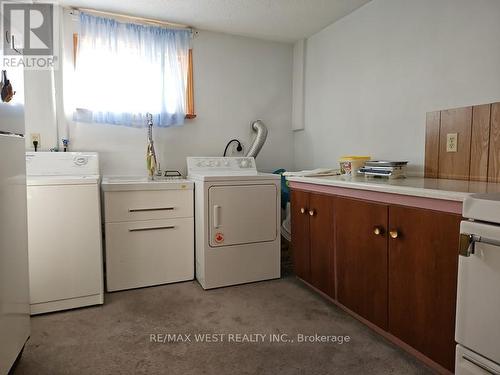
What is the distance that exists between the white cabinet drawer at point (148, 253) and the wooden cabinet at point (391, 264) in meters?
1.00

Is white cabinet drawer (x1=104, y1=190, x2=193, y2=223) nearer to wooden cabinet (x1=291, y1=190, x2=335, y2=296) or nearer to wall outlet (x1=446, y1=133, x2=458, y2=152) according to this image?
wooden cabinet (x1=291, y1=190, x2=335, y2=296)

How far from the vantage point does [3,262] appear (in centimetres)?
136

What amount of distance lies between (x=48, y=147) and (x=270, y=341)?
2258 millimetres

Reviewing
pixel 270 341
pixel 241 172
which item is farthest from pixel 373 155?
pixel 270 341

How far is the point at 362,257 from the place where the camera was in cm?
191

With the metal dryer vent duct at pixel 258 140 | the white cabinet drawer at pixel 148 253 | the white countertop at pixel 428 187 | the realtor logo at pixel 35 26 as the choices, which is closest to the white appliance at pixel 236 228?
the white cabinet drawer at pixel 148 253

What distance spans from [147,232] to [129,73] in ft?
4.60

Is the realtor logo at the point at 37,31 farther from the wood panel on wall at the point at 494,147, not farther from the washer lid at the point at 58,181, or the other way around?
the wood panel on wall at the point at 494,147

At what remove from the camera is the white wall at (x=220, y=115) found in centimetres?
298

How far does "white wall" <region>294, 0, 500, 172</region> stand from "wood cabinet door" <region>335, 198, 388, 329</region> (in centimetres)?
74

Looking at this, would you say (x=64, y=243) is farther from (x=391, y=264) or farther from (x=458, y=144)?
(x=458, y=144)

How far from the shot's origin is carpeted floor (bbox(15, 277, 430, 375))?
1621mm

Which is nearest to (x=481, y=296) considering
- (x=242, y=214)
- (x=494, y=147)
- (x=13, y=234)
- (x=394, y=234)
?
(x=394, y=234)

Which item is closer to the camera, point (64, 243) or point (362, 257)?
point (362, 257)
